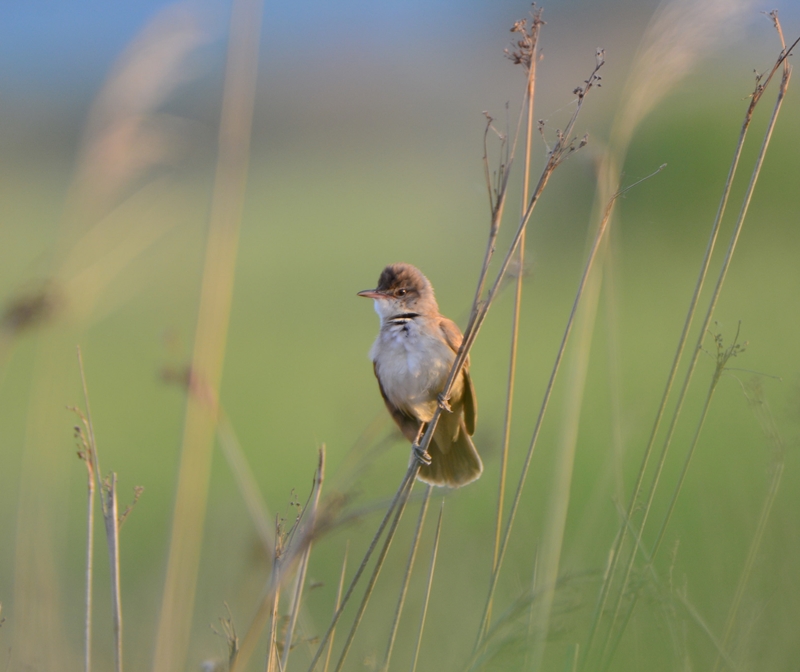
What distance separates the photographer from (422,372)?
305 cm

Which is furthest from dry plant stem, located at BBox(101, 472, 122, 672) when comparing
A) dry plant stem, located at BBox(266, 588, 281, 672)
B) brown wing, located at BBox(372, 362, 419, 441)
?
brown wing, located at BBox(372, 362, 419, 441)

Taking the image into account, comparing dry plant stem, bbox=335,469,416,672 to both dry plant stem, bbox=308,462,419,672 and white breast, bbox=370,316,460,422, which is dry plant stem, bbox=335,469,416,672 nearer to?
dry plant stem, bbox=308,462,419,672

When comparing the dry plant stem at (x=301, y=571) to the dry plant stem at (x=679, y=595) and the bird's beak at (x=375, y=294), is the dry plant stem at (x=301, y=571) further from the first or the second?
the bird's beak at (x=375, y=294)

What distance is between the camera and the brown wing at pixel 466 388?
9.76 ft

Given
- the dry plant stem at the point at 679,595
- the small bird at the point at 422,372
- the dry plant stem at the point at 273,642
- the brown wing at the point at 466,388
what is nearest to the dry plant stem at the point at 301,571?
the dry plant stem at the point at 273,642

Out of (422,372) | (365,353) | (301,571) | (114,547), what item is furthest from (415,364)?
(365,353)

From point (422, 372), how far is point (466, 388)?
7.3 inches

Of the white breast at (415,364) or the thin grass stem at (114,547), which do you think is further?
the white breast at (415,364)

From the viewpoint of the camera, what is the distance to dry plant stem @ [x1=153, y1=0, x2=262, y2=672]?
7.29ft

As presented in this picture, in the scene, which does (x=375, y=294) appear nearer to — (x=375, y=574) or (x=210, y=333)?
(x=210, y=333)

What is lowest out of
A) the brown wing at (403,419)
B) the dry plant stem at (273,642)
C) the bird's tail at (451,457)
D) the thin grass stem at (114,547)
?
the dry plant stem at (273,642)

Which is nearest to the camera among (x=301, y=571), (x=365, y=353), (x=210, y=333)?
(x=301, y=571)

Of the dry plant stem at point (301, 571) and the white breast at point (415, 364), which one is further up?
the white breast at point (415, 364)

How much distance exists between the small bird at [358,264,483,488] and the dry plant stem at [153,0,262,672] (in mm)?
721
